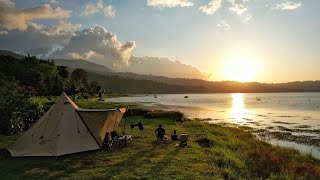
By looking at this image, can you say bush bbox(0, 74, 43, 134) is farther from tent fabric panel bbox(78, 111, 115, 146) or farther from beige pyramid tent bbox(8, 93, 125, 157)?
tent fabric panel bbox(78, 111, 115, 146)

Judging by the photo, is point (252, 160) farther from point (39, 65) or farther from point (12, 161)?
point (39, 65)

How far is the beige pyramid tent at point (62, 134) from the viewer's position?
22250 mm

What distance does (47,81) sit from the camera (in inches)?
5094

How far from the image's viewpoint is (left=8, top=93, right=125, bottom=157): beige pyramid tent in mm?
22250

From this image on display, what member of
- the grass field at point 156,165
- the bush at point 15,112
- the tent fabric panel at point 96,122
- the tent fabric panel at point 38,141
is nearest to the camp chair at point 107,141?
the tent fabric panel at point 96,122

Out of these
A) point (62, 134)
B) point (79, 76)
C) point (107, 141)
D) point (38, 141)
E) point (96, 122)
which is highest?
point (79, 76)

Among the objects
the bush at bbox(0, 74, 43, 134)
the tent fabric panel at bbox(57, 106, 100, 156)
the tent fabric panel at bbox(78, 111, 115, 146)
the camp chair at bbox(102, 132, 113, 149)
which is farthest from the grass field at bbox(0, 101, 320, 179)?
the bush at bbox(0, 74, 43, 134)

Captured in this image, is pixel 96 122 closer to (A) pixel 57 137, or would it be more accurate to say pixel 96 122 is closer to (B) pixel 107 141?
(B) pixel 107 141

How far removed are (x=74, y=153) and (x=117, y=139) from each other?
429cm

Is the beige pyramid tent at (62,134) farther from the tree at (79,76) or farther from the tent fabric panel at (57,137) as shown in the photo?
the tree at (79,76)

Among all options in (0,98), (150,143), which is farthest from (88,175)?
(0,98)

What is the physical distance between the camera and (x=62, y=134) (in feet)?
73.4

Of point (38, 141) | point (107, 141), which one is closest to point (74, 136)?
point (38, 141)

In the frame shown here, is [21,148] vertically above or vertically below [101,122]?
below
